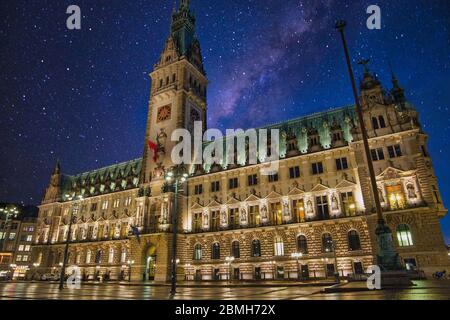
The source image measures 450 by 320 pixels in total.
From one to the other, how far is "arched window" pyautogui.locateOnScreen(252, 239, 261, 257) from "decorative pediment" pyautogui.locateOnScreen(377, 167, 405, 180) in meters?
18.5

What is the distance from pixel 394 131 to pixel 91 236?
60.3 meters

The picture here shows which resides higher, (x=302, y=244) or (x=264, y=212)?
(x=264, y=212)

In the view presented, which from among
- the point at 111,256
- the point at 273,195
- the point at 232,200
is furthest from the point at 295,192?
the point at 111,256

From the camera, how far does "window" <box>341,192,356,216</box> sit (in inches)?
1463

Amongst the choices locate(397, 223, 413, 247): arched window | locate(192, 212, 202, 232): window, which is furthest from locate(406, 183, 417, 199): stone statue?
locate(192, 212, 202, 232): window

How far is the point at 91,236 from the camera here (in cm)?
6309

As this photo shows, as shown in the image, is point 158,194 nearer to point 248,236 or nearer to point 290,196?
point 248,236

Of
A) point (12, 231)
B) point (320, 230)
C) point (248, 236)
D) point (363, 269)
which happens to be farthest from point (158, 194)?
point (12, 231)

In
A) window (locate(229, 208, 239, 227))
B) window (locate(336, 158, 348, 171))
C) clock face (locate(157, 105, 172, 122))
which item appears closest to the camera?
window (locate(336, 158, 348, 171))

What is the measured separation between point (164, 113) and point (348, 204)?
3745 cm

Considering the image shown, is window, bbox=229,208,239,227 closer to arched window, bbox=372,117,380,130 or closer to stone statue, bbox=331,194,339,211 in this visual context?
stone statue, bbox=331,194,339,211

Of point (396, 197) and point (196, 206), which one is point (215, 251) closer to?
point (196, 206)

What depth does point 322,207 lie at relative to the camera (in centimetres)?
3934

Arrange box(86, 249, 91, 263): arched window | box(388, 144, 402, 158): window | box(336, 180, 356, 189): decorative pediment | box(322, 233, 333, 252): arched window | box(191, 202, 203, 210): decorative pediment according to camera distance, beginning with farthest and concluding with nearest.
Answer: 1. box(86, 249, 91, 263): arched window
2. box(191, 202, 203, 210): decorative pediment
3. box(336, 180, 356, 189): decorative pediment
4. box(322, 233, 333, 252): arched window
5. box(388, 144, 402, 158): window
